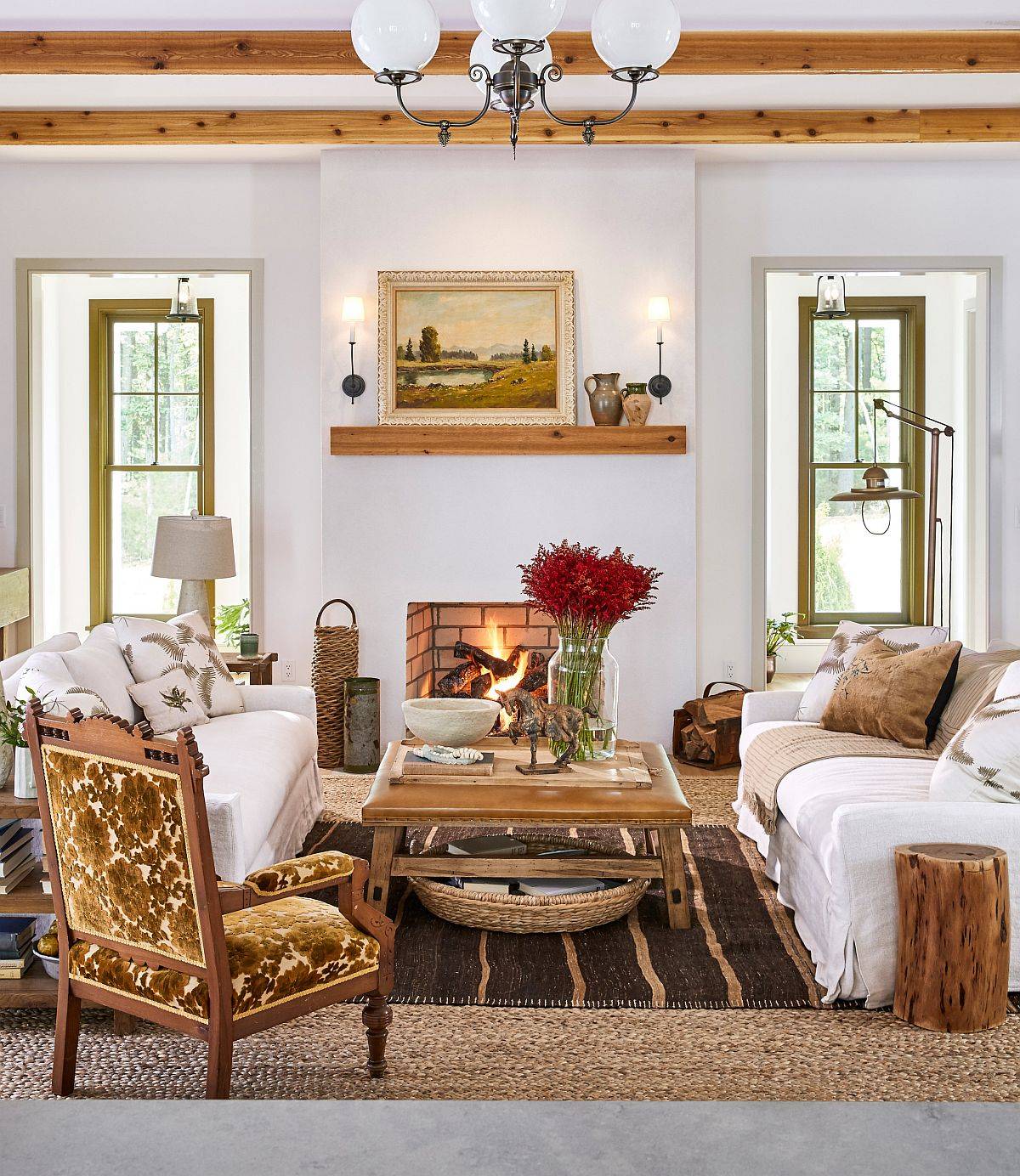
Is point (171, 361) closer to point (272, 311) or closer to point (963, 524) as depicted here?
point (272, 311)

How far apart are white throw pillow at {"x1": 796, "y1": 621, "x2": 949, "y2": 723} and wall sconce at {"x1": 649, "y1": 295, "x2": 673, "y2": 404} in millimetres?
1770

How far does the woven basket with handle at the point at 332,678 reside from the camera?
5633mm

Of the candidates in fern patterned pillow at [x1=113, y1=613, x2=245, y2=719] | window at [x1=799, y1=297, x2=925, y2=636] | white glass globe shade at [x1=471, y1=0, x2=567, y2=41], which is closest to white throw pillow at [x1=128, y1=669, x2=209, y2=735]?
fern patterned pillow at [x1=113, y1=613, x2=245, y2=719]

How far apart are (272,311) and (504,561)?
1.84 m

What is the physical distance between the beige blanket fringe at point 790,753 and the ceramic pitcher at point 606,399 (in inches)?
79.8

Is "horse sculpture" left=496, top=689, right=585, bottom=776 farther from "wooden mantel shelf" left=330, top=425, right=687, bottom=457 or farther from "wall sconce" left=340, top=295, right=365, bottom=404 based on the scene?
"wall sconce" left=340, top=295, right=365, bottom=404

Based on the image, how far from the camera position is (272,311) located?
6.11 meters

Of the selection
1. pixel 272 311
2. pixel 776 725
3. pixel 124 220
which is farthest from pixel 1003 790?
pixel 124 220

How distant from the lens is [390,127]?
5.59 m

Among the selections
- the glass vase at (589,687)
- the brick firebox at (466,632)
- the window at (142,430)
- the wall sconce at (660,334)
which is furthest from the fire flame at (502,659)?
the window at (142,430)

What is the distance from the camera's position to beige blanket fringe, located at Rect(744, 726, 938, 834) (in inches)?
152

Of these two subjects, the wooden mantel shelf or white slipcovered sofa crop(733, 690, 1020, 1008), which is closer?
white slipcovered sofa crop(733, 690, 1020, 1008)

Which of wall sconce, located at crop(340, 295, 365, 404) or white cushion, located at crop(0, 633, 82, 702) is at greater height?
wall sconce, located at crop(340, 295, 365, 404)

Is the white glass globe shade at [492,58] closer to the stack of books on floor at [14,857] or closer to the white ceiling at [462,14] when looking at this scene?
the white ceiling at [462,14]
